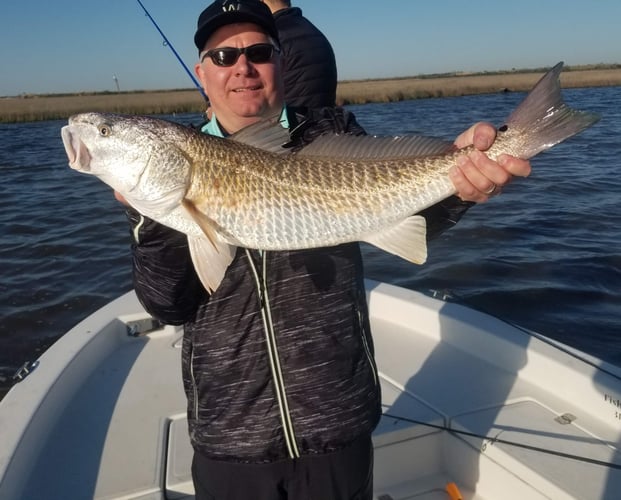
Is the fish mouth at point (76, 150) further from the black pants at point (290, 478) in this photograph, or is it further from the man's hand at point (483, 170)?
the man's hand at point (483, 170)

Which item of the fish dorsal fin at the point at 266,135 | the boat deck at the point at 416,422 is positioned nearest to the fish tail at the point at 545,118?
the fish dorsal fin at the point at 266,135

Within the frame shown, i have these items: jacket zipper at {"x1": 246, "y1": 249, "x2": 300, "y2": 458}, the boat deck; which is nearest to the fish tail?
jacket zipper at {"x1": 246, "y1": 249, "x2": 300, "y2": 458}

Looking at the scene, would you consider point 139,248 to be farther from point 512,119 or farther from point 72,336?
point 72,336

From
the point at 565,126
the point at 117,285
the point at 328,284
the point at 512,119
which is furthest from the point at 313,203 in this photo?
the point at 117,285

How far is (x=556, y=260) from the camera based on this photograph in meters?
9.58

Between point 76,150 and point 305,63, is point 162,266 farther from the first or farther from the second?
point 305,63

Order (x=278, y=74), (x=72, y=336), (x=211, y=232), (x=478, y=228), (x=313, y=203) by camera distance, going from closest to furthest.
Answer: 1. (x=211, y=232)
2. (x=313, y=203)
3. (x=278, y=74)
4. (x=72, y=336)
5. (x=478, y=228)

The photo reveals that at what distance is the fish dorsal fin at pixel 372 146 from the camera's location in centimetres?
268

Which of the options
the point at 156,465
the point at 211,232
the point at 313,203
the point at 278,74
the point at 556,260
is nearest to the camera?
the point at 211,232

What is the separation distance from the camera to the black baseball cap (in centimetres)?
266

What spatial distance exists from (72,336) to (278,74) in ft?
11.1

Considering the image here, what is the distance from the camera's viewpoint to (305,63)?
13.9ft

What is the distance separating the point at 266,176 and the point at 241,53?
2.07 feet

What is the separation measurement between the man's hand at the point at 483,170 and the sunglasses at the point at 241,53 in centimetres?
106
